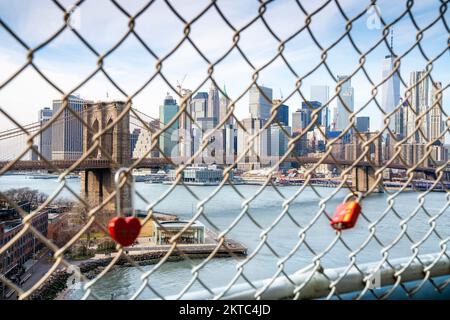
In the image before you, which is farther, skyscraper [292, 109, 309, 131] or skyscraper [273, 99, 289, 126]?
skyscraper [292, 109, 309, 131]

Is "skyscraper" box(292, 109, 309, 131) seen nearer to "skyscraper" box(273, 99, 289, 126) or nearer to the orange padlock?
"skyscraper" box(273, 99, 289, 126)

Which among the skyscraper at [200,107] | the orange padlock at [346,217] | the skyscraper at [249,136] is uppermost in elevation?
the skyscraper at [200,107]

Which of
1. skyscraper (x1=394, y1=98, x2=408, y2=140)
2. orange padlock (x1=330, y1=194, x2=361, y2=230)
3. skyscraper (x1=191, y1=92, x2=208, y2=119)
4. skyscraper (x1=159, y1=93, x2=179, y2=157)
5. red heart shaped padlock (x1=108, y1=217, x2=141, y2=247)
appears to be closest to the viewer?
red heart shaped padlock (x1=108, y1=217, x2=141, y2=247)

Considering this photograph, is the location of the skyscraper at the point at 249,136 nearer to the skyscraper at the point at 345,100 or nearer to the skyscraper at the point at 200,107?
the skyscraper at the point at 345,100

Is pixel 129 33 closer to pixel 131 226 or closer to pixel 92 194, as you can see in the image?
pixel 131 226

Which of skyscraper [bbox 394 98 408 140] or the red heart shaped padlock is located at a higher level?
skyscraper [bbox 394 98 408 140]

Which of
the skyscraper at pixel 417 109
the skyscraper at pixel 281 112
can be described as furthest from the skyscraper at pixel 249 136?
the skyscraper at pixel 417 109

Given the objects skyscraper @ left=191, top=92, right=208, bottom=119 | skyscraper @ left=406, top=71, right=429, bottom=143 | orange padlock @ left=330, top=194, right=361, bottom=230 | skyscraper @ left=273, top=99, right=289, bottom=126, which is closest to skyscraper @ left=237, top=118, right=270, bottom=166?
skyscraper @ left=273, top=99, right=289, bottom=126

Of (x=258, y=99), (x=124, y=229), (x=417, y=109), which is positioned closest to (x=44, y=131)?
(x=124, y=229)
